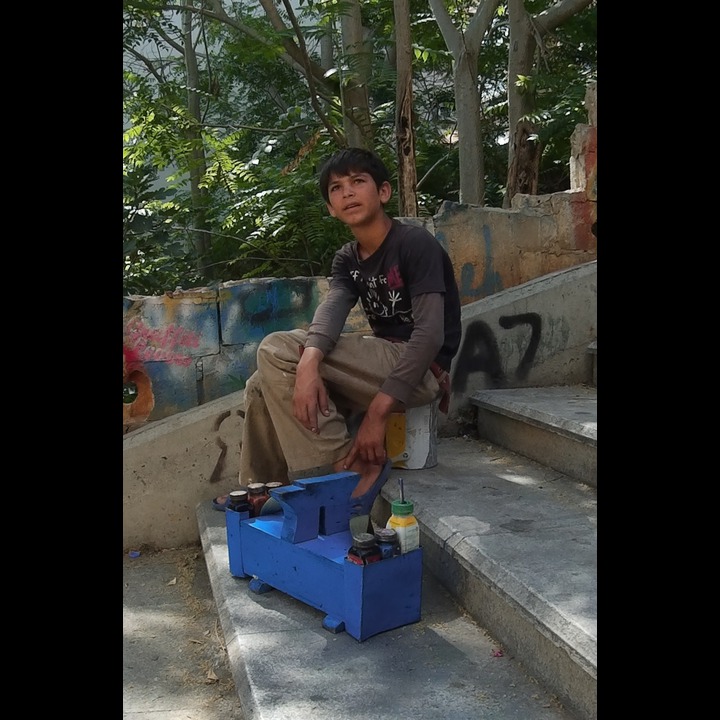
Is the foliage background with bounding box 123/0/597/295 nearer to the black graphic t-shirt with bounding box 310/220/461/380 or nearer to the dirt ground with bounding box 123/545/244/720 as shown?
the black graphic t-shirt with bounding box 310/220/461/380

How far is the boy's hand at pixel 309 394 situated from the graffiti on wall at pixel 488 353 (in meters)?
1.29

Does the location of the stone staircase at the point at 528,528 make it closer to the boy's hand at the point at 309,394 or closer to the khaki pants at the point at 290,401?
the khaki pants at the point at 290,401

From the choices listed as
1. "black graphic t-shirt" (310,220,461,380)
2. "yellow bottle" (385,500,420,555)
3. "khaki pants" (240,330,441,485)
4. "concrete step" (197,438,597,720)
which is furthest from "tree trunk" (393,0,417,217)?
"yellow bottle" (385,500,420,555)

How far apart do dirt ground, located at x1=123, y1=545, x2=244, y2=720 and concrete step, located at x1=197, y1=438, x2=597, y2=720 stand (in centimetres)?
19

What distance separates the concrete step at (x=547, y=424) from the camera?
330 cm

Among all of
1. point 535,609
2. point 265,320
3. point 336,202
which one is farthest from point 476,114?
point 535,609

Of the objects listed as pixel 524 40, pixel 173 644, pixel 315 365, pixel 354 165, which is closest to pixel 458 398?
pixel 315 365

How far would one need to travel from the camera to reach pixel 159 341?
410cm

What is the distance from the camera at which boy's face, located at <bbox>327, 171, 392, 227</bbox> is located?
3.28m

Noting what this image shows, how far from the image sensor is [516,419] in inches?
150

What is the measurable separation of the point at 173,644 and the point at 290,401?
39.9 inches

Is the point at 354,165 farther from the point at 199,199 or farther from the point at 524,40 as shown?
the point at 199,199
